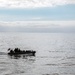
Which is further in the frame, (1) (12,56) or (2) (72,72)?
(1) (12,56)

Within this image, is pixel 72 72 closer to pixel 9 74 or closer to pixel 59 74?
pixel 59 74

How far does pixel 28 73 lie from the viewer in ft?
159

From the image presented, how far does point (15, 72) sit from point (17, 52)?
97.3ft

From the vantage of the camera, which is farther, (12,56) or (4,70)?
(12,56)

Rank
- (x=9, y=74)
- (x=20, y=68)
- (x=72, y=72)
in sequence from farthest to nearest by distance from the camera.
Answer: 1. (x=20, y=68)
2. (x=72, y=72)
3. (x=9, y=74)

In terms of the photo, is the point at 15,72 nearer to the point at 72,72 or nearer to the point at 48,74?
the point at 48,74

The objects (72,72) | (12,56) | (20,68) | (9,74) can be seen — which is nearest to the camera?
(9,74)

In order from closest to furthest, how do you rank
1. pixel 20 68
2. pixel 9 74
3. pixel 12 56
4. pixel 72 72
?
pixel 9 74 → pixel 72 72 → pixel 20 68 → pixel 12 56

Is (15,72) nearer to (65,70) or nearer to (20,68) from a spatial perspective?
(20,68)

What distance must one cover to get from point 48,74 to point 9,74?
318 inches

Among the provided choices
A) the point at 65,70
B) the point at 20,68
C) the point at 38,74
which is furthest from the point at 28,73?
the point at 65,70

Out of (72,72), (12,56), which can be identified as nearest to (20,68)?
(72,72)

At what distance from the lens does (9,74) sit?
47500 millimetres

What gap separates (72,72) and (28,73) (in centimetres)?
983
